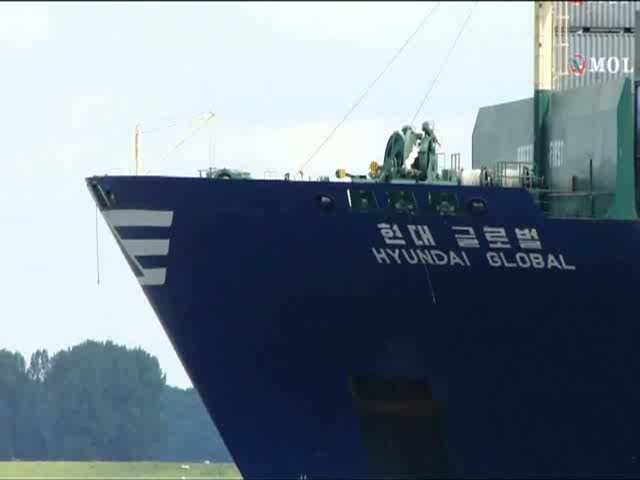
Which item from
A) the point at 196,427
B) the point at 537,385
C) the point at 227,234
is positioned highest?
the point at 227,234

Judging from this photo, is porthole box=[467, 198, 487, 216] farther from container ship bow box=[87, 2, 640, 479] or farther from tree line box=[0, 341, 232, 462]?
tree line box=[0, 341, 232, 462]

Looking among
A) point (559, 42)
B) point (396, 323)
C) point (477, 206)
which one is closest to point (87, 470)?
point (559, 42)

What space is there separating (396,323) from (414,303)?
0.61 m

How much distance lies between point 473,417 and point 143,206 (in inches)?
329

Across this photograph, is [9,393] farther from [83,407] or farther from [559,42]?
[559,42]

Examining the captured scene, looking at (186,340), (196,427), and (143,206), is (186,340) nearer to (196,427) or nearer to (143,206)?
(143,206)

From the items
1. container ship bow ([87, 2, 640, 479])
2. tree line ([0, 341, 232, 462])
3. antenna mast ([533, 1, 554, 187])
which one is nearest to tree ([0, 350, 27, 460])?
tree line ([0, 341, 232, 462])

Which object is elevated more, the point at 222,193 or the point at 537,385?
the point at 222,193

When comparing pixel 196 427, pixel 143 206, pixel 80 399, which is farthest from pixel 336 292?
pixel 196 427

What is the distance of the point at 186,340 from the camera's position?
5353 cm

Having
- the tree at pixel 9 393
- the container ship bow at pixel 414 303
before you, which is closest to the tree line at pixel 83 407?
the tree at pixel 9 393

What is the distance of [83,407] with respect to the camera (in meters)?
79.1

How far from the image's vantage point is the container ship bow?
167 ft

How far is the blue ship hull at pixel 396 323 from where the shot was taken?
50.8m
